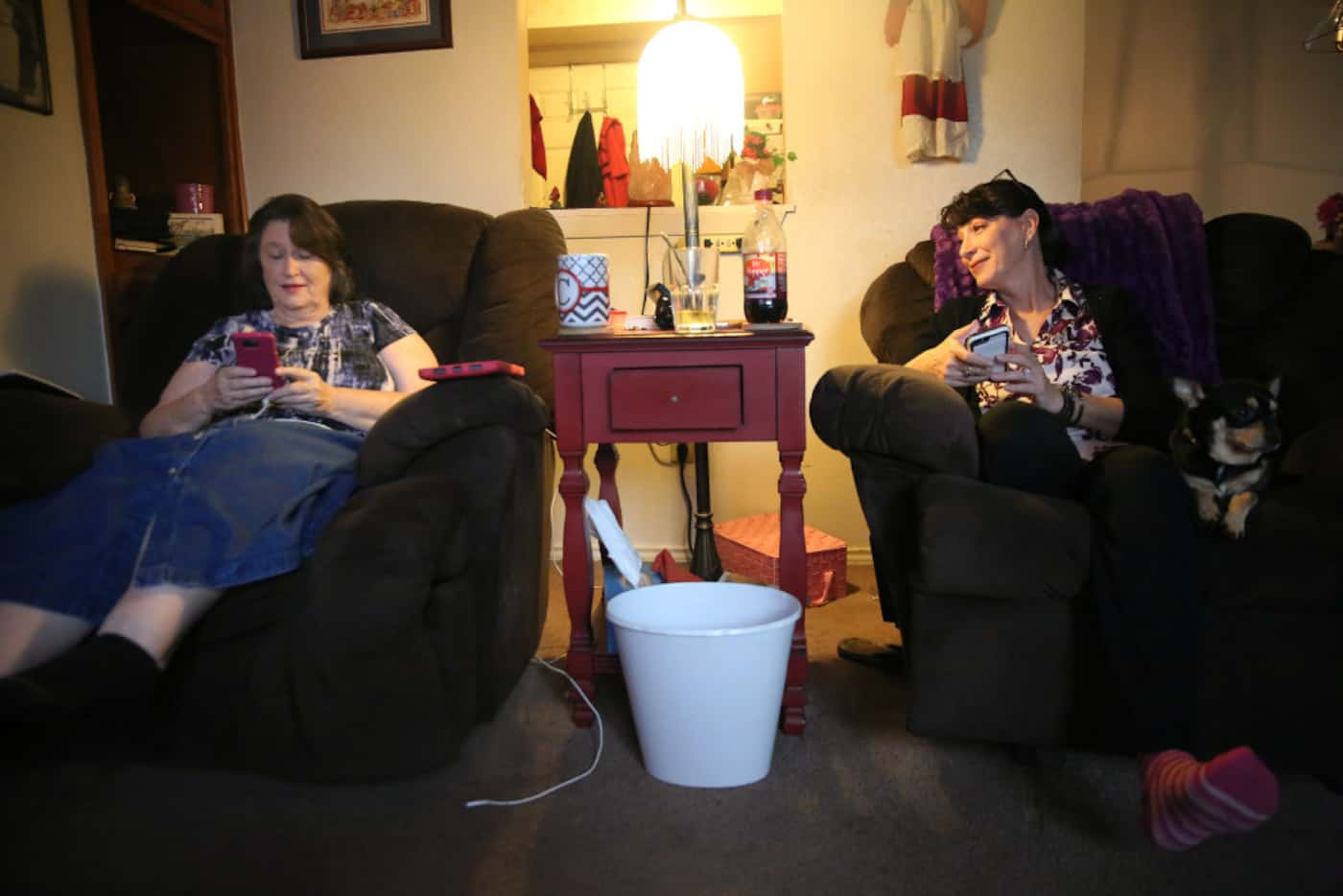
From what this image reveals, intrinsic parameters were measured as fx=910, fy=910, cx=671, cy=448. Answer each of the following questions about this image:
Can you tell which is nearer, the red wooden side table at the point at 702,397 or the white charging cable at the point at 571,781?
the white charging cable at the point at 571,781

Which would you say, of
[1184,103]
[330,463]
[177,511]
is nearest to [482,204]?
[330,463]

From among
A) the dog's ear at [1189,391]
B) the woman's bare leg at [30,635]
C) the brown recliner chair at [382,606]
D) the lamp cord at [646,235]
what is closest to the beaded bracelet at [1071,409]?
the dog's ear at [1189,391]

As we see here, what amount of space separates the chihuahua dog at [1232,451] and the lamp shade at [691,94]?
109cm

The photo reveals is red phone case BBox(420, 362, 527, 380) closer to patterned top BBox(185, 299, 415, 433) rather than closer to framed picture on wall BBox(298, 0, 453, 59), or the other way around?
patterned top BBox(185, 299, 415, 433)

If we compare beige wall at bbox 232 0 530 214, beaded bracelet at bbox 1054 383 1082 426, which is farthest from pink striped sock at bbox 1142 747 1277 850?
beige wall at bbox 232 0 530 214

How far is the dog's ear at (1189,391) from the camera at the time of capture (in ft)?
4.61

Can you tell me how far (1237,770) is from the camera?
Result: 42.9 inches

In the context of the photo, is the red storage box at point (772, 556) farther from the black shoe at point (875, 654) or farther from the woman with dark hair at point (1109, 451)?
the woman with dark hair at point (1109, 451)

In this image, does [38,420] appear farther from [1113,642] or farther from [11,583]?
[1113,642]

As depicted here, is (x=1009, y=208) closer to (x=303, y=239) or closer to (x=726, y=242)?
(x=726, y=242)

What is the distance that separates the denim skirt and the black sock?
0.33 feet

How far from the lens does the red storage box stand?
235 cm

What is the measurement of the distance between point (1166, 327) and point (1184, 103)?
74.6 inches

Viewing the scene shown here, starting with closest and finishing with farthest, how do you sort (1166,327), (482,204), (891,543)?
1. (891,543)
2. (1166,327)
3. (482,204)
